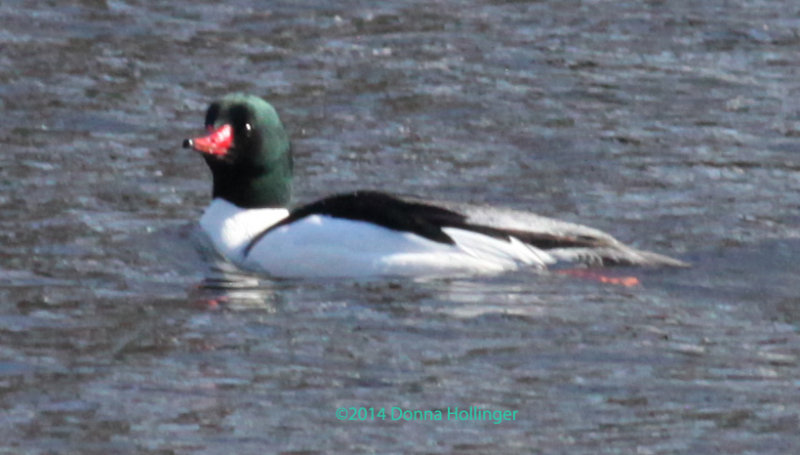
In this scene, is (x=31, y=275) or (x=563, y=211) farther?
(x=563, y=211)

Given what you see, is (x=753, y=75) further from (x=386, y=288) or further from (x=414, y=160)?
(x=386, y=288)

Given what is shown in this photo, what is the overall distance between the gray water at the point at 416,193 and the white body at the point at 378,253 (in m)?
0.17

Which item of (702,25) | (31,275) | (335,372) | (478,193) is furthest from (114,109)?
(335,372)

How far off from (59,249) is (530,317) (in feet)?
9.14

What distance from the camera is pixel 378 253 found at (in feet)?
30.5

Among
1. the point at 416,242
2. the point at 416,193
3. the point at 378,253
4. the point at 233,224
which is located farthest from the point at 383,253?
the point at 416,193

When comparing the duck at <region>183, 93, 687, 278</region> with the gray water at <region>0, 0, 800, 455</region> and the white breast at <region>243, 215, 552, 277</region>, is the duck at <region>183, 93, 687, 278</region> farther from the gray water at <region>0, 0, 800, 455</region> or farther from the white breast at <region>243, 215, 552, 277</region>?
the gray water at <region>0, 0, 800, 455</region>

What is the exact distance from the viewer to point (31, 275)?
29.8 feet

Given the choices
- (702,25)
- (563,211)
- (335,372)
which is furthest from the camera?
(702,25)

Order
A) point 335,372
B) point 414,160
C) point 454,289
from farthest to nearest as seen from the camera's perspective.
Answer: point 414,160 → point 454,289 → point 335,372

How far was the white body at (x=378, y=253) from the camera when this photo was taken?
923 cm

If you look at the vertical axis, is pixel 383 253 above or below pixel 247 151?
below

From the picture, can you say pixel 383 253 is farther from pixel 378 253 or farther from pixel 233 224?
pixel 233 224

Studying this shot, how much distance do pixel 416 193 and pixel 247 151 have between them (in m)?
1.54
